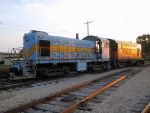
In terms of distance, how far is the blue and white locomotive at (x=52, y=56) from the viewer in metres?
16.4

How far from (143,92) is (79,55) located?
36.7 ft

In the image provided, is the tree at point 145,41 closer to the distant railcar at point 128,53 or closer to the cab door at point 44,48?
the distant railcar at point 128,53

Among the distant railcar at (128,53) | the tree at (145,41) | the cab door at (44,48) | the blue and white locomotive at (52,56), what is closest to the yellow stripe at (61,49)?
the blue and white locomotive at (52,56)

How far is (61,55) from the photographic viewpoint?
62.0 feet

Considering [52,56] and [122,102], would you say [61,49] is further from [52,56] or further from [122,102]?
[122,102]

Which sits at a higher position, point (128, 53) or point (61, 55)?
point (128, 53)

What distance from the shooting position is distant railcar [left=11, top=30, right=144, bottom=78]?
16578 mm

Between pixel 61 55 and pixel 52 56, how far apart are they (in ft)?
3.78

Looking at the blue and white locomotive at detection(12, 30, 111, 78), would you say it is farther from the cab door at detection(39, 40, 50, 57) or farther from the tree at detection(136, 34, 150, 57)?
the tree at detection(136, 34, 150, 57)

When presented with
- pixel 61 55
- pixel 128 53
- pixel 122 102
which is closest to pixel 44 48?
pixel 61 55

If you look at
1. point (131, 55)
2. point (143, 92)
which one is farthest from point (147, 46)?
point (143, 92)

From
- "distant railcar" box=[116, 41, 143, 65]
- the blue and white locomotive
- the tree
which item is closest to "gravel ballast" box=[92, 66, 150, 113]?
the blue and white locomotive

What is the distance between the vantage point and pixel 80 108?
7488 millimetres

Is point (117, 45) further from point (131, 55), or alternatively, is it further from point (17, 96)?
point (17, 96)
